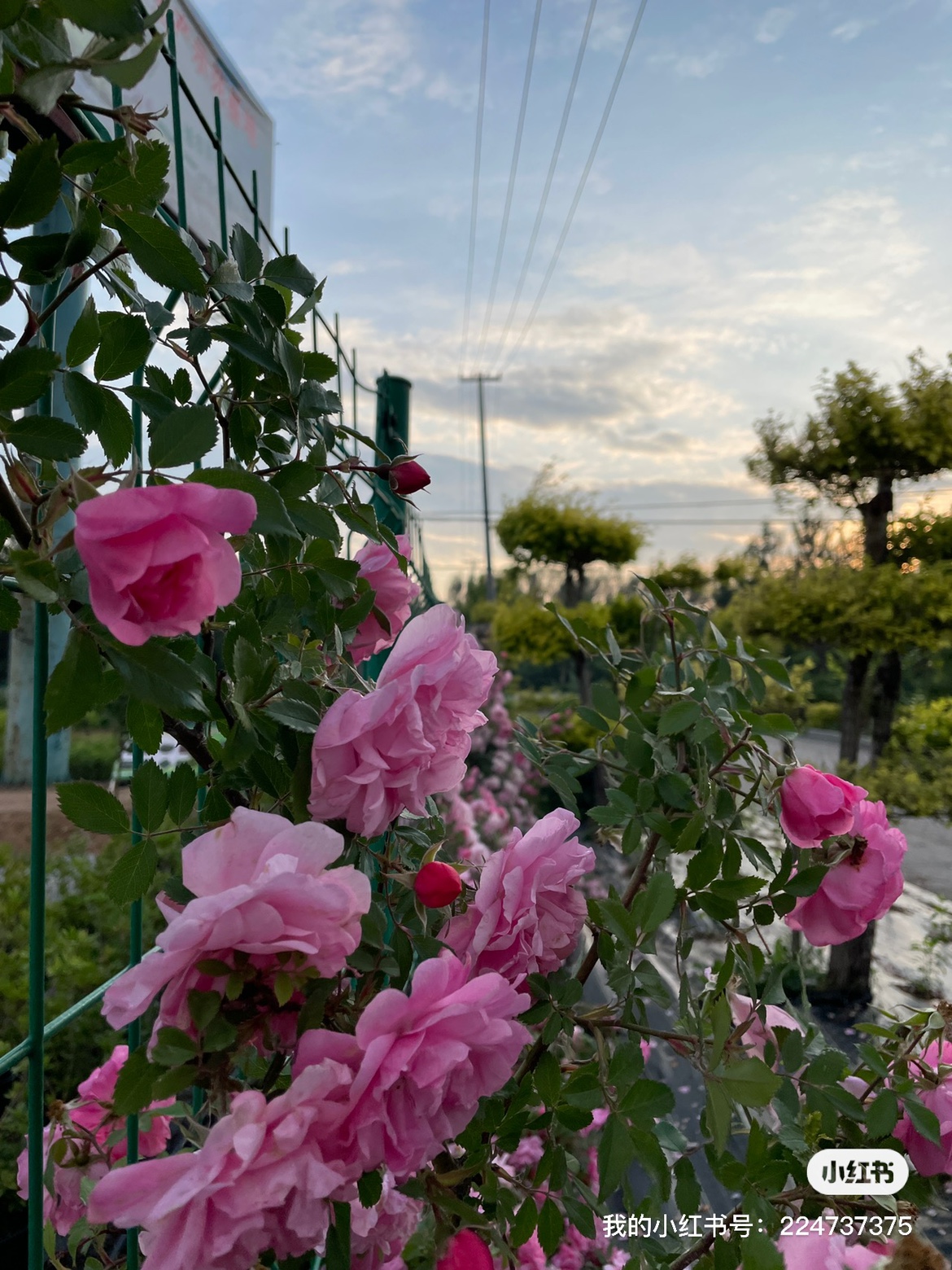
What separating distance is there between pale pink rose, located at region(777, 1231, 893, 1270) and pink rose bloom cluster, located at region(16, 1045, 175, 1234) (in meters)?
0.48

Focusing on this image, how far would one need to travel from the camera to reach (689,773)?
0.86 m

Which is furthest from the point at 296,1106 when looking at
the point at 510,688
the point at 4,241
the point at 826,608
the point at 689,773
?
the point at 510,688

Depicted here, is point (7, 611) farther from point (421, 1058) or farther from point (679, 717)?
point (679, 717)

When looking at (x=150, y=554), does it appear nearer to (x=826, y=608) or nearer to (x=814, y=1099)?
(x=814, y=1099)

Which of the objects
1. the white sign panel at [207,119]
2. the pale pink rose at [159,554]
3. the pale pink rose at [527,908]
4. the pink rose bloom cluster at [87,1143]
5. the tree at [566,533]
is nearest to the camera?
the pale pink rose at [159,554]

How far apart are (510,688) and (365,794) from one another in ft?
21.8

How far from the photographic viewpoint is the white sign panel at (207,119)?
2613 millimetres

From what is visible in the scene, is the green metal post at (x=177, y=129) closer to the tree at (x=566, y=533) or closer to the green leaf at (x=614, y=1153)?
the green leaf at (x=614, y=1153)

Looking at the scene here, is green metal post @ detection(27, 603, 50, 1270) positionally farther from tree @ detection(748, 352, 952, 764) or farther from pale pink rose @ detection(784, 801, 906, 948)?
tree @ detection(748, 352, 952, 764)

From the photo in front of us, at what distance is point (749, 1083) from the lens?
0.53m

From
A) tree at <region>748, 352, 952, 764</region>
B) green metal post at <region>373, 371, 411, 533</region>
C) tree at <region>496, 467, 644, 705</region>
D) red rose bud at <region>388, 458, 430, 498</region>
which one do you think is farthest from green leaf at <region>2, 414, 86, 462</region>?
tree at <region>496, 467, 644, 705</region>

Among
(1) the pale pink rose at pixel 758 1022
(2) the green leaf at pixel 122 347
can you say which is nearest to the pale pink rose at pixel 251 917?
(2) the green leaf at pixel 122 347

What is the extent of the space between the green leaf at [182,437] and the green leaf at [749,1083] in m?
0.48

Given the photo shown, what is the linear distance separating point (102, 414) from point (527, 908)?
0.38 meters
